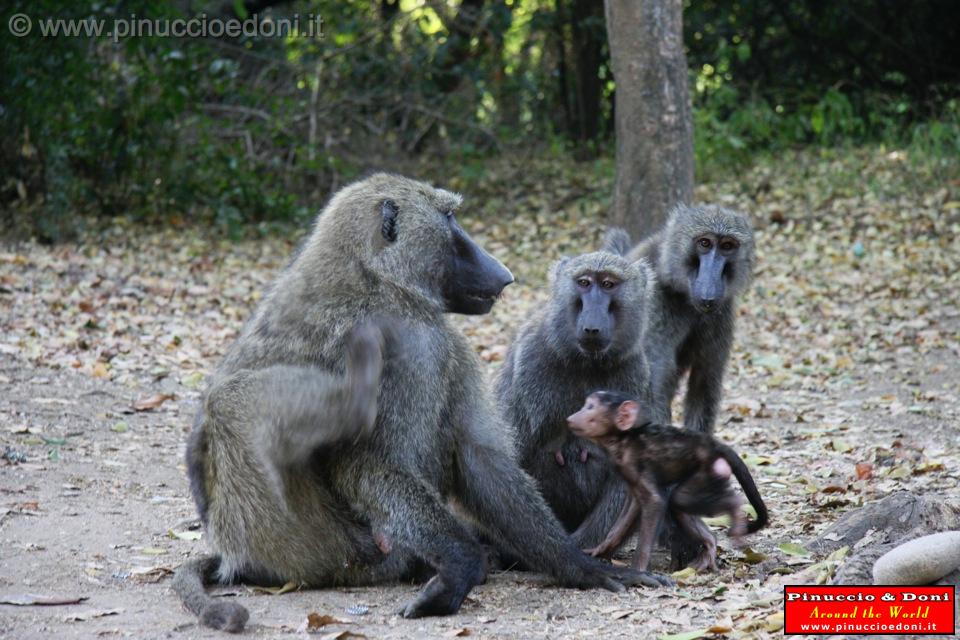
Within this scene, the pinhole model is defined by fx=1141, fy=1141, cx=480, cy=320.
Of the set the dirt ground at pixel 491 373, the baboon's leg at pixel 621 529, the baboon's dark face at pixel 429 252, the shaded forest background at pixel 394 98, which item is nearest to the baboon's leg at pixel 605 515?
the baboon's leg at pixel 621 529

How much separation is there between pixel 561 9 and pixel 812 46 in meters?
3.18

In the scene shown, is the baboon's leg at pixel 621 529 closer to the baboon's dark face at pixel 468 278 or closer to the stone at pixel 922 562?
the baboon's dark face at pixel 468 278

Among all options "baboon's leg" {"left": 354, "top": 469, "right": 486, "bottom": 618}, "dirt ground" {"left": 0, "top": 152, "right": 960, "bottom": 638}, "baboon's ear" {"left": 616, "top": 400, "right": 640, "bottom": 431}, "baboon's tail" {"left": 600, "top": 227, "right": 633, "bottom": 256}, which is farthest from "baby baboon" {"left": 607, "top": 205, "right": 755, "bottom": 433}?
"baboon's leg" {"left": 354, "top": 469, "right": 486, "bottom": 618}

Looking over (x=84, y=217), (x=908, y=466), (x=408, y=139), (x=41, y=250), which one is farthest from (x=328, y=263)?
(x=408, y=139)

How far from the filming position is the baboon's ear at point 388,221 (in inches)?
155

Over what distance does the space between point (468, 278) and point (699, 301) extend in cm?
188

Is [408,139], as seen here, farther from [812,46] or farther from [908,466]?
[908,466]

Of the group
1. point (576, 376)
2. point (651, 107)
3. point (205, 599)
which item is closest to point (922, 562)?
point (576, 376)

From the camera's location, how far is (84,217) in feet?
39.5

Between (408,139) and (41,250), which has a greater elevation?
(408,139)

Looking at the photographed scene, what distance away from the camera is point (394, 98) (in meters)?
13.4

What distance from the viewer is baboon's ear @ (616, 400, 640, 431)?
4.07 meters

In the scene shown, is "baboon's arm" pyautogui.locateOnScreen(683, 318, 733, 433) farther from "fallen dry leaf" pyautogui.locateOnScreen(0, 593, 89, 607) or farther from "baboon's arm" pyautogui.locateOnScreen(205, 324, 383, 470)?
"fallen dry leaf" pyautogui.locateOnScreen(0, 593, 89, 607)

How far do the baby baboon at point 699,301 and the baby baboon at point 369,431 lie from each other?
170cm
